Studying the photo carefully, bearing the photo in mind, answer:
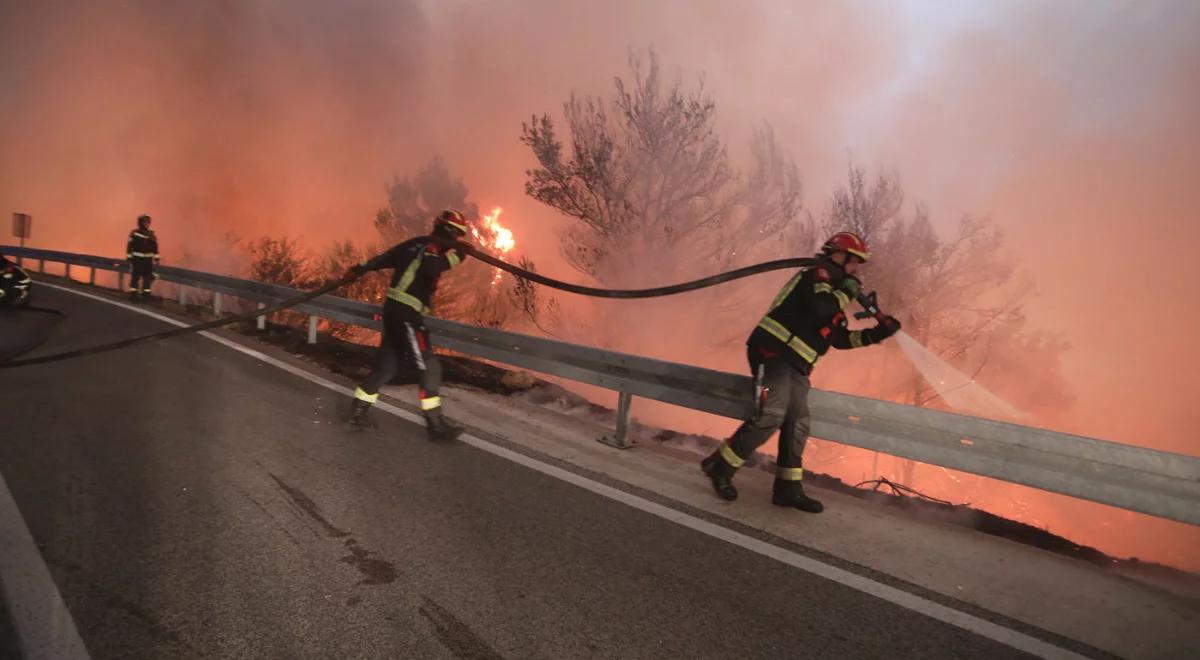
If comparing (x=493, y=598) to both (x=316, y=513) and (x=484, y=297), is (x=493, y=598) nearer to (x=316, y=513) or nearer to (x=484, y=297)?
(x=316, y=513)

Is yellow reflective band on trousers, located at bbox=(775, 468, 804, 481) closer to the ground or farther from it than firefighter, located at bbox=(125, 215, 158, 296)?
closer to the ground

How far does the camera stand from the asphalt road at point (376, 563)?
2164mm

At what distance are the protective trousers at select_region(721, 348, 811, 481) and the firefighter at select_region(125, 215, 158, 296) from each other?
1167cm

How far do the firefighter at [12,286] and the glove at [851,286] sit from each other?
1025cm

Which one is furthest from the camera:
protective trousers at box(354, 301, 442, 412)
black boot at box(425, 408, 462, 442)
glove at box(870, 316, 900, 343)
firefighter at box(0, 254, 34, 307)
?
firefighter at box(0, 254, 34, 307)

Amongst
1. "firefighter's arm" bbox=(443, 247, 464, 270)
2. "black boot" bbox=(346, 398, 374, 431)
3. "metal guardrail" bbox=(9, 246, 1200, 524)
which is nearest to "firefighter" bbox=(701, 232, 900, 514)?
"metal guardrail" bbox=(9, 246, 1200, 524)

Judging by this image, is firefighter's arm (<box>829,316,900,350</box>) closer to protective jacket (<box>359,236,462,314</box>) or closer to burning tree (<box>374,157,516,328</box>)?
protective jacket (<box>359,236,462,314</box>)

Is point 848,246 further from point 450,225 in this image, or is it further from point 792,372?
point 450,225

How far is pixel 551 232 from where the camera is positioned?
21.9 metres

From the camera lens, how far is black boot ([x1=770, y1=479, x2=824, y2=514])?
142 inches

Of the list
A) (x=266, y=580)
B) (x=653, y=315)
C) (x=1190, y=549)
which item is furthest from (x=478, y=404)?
(x=1190, y=549)

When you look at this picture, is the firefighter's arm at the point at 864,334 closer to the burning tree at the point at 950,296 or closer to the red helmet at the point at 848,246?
the red helmet at the point at 848,246

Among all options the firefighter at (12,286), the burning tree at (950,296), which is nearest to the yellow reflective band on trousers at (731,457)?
the firefighter at (12,286)

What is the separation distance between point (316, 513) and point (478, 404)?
2.79 metres
